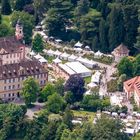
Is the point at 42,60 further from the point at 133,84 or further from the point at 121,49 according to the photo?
the point at 133,84

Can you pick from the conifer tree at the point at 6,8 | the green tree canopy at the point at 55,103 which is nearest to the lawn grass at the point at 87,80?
the green tree canopy at the point at 55,103

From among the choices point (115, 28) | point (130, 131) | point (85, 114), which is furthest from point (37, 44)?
point (130, 131)

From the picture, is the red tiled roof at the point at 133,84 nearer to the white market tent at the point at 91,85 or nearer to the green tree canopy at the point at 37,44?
the white market tent at the point at 91,85

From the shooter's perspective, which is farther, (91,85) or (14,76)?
(91,85)

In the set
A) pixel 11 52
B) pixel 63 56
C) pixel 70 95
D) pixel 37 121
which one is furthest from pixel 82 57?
pixel 37 121

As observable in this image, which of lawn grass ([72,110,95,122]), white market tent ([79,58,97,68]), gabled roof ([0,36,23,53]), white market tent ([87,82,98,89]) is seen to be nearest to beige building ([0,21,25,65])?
gabled roof ([0,36,23,53])

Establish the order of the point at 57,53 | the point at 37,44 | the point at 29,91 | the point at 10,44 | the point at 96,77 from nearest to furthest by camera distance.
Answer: the point at 29,91 → the point at 96,77 → the point at 10,44 → the point at 57,53 → the point at 37,44
